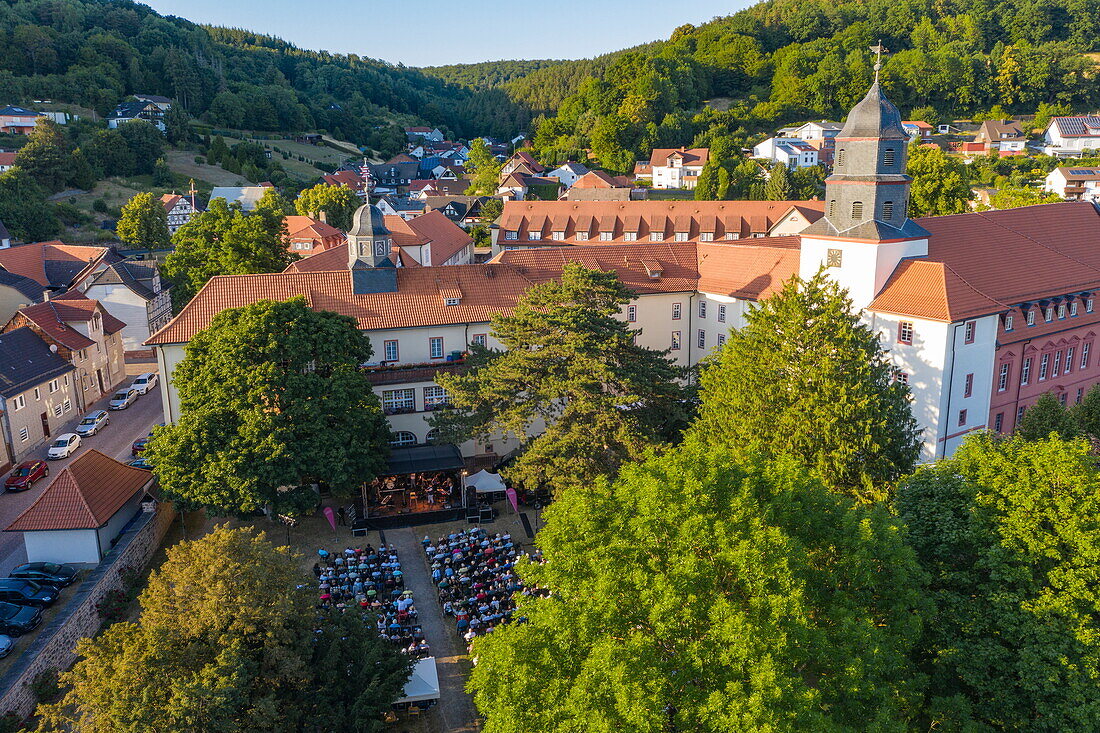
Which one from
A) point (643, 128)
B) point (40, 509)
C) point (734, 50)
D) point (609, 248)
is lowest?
point (40, 509)

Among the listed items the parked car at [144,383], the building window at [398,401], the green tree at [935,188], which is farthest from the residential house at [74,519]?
the green tree at [935,188]

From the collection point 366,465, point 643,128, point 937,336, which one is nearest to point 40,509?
point 366,465

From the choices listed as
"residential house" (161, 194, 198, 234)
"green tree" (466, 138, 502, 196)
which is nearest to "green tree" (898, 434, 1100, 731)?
"residential house" (161, 194, 198, 234)

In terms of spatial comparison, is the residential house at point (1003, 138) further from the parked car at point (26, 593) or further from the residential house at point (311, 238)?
the parked car at point (26, 593)

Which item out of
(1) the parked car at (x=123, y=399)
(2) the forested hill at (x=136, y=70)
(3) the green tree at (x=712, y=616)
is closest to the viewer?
(3) the green tree at (x=712, y=616)

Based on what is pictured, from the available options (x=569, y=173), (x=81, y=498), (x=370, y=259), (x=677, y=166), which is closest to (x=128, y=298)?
(x=370, y=259)

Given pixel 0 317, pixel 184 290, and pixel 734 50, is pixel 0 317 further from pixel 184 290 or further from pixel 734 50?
pixel 734 50

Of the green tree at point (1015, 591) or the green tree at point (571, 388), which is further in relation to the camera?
→ the green tree at point (571, 388)
